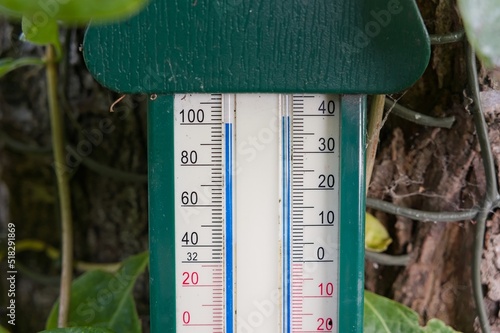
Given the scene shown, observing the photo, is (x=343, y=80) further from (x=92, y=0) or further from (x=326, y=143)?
(x=92, y=0)

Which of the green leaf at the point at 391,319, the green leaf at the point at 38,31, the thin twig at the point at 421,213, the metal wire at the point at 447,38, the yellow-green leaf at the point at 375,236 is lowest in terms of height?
the green leaf at the point at 391,319

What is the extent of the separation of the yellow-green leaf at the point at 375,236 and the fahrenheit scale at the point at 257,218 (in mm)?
187

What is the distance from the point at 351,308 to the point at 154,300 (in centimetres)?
23

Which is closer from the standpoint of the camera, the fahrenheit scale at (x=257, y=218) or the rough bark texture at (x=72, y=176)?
the fahrenheit scale at (x=257, y=218)

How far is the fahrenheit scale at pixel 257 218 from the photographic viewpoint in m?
0.72

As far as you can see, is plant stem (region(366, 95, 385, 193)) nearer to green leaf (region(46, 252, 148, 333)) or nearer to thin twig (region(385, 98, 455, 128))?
thin twig (region(385, 98, 455, 128))

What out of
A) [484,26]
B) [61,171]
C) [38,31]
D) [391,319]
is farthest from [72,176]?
[484,26]

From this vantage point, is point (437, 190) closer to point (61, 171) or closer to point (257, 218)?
point (257, 218)

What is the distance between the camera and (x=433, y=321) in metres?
0.86

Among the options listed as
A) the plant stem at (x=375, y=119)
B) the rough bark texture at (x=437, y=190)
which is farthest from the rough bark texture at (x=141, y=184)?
the plant stem at (x=375, y=119)

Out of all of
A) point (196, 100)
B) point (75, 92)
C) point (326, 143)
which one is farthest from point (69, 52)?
point (326, 143)

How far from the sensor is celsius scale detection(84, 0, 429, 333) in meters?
0.65

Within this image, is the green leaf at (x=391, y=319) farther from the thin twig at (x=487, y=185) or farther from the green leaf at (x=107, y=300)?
the green leaf at (x=107, y=300)

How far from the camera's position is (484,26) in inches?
20.5
